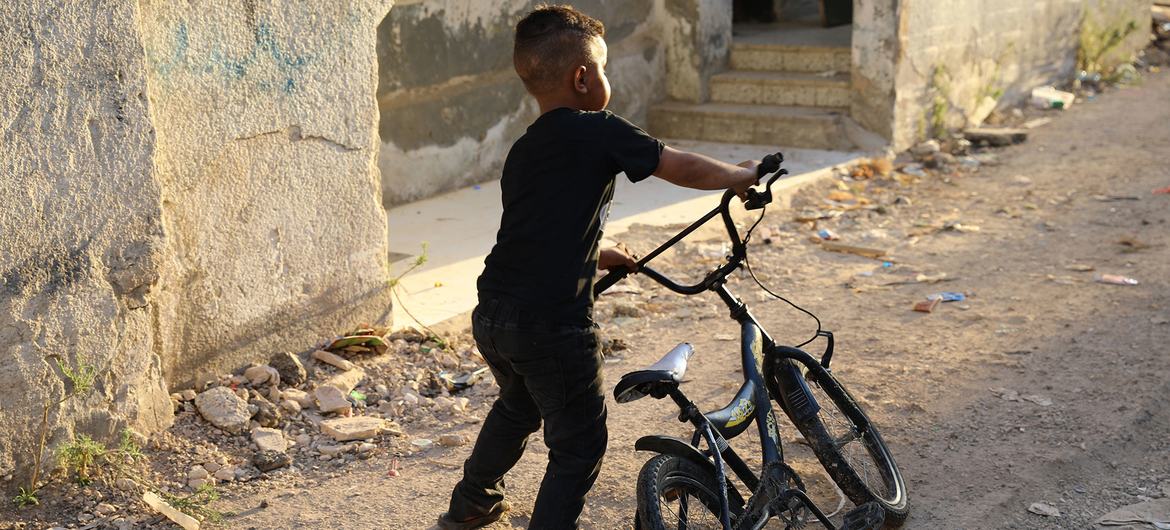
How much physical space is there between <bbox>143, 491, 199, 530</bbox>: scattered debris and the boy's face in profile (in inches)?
68.6

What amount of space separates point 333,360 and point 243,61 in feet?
3.92

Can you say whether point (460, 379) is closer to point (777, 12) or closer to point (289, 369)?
point (289, 369)

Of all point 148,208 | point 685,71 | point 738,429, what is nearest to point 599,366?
point 738,429

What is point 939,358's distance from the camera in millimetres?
4762

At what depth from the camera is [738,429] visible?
3.00 meters

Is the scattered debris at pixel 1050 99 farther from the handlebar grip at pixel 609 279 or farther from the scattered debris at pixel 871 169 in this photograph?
the handlebar grip at pixel 609 279

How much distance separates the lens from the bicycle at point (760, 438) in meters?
2.82

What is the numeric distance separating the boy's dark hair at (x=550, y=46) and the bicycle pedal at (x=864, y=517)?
1452 mm

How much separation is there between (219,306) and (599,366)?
1.89 metres

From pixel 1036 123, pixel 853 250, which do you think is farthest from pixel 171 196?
pixel 1036 123

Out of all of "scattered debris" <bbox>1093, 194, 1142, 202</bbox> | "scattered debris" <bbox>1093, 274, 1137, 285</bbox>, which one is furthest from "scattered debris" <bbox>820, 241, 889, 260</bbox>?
"scattered debris" <bbox>1093, 194, 1142, 202</bbox>

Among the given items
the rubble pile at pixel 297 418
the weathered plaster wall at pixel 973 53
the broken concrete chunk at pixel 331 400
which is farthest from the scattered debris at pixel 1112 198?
the broken concrete chunk at pixel 331 400

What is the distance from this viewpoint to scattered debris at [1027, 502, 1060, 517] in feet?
11.3

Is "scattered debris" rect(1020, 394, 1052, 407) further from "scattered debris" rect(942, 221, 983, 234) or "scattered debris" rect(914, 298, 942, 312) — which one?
"scattered debris" rect(942, 221, 983, 234)
